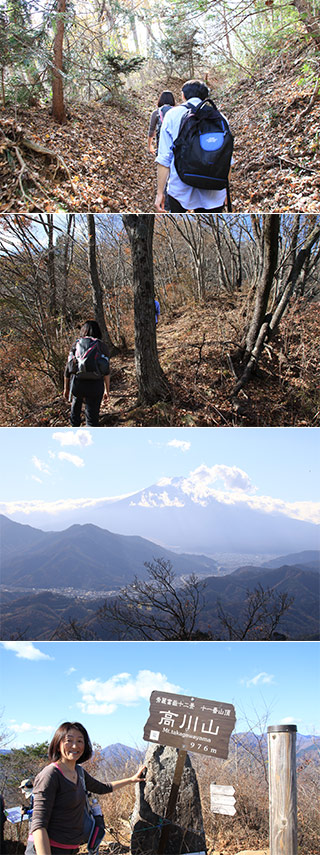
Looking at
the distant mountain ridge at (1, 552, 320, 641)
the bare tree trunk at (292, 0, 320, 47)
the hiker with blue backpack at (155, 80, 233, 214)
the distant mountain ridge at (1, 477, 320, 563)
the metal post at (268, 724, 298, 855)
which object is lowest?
the metal post at (268, 724, 298, 855)

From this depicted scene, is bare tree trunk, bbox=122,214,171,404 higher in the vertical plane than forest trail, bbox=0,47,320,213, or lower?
→ lower

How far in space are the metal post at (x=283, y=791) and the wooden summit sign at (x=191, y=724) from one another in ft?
1.17

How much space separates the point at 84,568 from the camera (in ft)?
21.0

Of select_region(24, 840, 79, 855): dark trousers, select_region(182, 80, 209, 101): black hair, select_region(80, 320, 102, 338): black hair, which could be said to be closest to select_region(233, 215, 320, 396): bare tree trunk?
select_region(80, 320, 102, 338): black hair

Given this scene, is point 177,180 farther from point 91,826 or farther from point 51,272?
point 91,826

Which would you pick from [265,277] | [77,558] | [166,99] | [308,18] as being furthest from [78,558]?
[308,18]

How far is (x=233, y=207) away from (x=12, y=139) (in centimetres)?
244

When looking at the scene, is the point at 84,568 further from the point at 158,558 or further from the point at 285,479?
→ the point at 285,479

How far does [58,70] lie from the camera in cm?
628

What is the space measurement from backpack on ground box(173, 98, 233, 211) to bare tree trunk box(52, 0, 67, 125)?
221 centimetres

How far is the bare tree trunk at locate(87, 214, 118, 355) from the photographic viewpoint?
18.6ft

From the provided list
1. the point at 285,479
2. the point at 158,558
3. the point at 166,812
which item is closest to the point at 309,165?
the point at 285,479

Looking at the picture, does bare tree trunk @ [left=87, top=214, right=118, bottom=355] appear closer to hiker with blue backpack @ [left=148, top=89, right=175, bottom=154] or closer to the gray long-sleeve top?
hiker with blue backpack @ [left=148, top=89, right=175, bottom=154]

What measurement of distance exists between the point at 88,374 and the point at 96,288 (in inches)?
33.2
